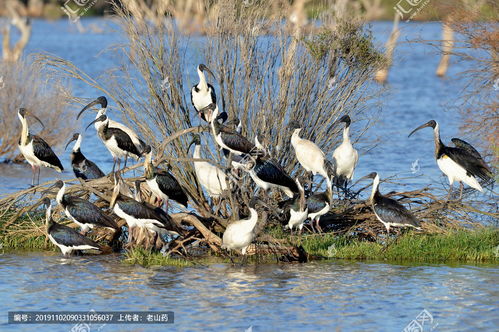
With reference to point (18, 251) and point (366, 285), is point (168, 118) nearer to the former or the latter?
point (18, 251)

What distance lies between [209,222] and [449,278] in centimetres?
356

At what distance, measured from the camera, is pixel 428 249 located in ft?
42.2

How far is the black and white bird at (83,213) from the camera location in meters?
12.6

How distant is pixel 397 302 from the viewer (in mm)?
10688

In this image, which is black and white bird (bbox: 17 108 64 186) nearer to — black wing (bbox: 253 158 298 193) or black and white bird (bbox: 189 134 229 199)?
black and white bird (bbox: 189 134 229 199)

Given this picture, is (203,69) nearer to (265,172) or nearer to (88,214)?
(265,172)

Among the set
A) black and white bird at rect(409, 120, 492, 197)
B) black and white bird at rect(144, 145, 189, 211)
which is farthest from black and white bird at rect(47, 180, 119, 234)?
black and white bird at rect(409, 120, 492, 197)

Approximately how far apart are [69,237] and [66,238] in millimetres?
43

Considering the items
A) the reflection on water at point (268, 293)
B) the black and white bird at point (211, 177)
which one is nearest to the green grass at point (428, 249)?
the reflection on water at point (268, 293)

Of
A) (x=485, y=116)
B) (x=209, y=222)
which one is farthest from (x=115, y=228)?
(x=485, y=116)

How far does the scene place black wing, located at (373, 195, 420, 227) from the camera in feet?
40.7

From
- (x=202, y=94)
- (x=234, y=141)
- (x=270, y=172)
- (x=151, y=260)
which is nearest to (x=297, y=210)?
(x=270, y=172)

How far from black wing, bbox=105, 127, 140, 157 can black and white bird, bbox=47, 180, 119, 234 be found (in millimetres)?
1664

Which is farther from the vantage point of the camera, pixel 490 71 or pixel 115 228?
pixel 490 71
